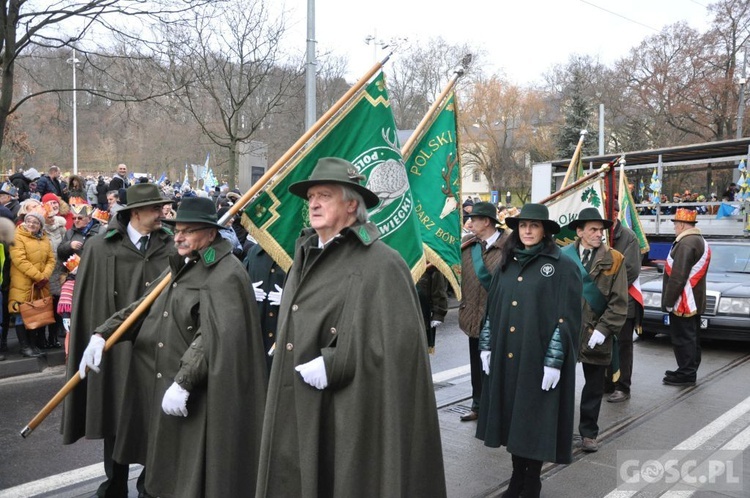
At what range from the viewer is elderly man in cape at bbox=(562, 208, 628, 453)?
5.62 metres

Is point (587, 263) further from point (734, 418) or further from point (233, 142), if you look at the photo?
point (233, 142)

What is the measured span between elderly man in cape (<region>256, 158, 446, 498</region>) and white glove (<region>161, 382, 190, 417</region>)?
2.26 feet

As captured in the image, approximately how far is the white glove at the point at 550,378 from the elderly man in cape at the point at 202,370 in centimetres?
184

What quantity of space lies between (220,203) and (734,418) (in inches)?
397

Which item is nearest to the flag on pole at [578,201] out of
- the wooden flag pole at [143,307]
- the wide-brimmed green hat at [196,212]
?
the wooden flag pole at [143,307]

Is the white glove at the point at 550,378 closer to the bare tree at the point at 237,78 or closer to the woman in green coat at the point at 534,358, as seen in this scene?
the woman in green coat at the point at 534,358

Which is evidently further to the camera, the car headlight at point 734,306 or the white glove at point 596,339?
the car headlight at point 734,306

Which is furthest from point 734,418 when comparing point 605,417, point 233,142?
point 233,142

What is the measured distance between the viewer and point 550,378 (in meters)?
4.27

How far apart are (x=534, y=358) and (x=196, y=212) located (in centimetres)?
239

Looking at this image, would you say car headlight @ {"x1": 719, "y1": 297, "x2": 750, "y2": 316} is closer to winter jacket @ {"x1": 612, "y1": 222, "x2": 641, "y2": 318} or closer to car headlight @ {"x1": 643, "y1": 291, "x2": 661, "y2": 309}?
car headlight @ {"x1": 643, "y1": 291, "x2": 661, "y2": 309}

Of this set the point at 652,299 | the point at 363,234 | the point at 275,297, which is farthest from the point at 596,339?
the point at 652,299

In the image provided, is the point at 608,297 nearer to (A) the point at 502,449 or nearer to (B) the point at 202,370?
(A) the point at 502,449

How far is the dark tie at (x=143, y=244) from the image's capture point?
183 inches
